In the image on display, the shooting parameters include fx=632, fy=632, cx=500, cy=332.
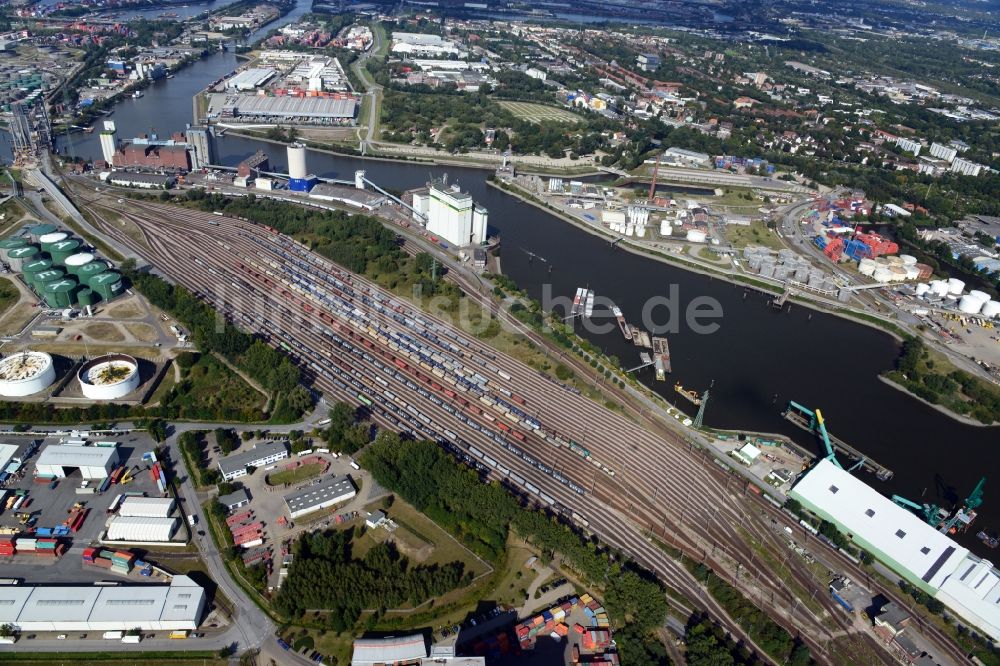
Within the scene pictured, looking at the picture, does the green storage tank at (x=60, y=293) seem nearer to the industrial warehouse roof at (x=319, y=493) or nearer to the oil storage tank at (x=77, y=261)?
the oil storage tank at (x=77, y=261)

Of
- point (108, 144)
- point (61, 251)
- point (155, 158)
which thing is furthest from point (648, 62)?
point (61, 251)

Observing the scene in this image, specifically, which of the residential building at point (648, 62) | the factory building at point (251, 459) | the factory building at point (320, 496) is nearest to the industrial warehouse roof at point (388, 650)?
the factory building at point (320, 496)

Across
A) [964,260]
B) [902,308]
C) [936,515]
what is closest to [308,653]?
[936,515]

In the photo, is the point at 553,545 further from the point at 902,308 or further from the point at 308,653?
the point at 902,308

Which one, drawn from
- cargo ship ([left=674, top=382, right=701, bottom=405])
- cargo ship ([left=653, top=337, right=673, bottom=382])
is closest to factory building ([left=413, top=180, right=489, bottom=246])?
cargo ship ([left=653, top=337, right=673, bottom=382])

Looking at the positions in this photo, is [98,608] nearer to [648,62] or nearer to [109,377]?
[109,377]

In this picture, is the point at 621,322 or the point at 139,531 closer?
the point at 139,531

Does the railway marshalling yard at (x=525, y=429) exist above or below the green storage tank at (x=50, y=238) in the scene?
below
